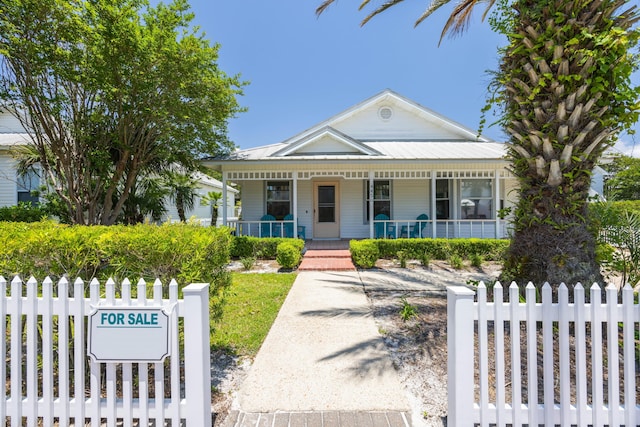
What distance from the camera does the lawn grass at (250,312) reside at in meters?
4.11

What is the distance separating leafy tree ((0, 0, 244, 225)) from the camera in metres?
8.10

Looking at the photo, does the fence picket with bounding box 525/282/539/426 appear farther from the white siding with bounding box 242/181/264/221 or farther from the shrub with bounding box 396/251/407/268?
the white siding with bounding box 242/181/264/221

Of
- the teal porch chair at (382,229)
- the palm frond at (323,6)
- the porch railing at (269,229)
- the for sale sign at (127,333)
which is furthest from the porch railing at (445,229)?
the for sale sign at (127,333)

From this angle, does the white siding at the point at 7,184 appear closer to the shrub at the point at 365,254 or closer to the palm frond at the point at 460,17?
the shrub at the point at 365,254

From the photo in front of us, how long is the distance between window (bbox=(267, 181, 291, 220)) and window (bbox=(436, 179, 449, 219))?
6.49 m

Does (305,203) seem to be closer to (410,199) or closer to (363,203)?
(363,203)

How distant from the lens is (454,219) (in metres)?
13.0

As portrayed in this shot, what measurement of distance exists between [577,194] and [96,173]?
12.6 m

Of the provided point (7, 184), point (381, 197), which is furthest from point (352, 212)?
point (7, 184)

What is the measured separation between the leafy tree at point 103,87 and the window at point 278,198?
11.6 ft

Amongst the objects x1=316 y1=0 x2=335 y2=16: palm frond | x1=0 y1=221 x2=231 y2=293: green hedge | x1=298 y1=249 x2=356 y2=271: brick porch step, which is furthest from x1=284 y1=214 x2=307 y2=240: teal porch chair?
x1=0 y1=221 x2=231 y2=293: green hedge

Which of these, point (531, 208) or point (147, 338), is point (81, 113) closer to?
point (147, 338)

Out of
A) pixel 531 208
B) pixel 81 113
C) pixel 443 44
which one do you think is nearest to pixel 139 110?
pixel 81 113

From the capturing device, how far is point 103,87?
8.68 m
